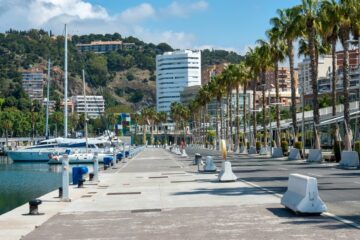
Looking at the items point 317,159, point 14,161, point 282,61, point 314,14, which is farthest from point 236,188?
point 14,161

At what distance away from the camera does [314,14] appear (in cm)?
5728

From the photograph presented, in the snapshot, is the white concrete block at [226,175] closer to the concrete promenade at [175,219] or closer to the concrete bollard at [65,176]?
the concrete promenade at [175,219]

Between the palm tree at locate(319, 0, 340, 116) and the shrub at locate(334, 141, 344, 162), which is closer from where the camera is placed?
the shrub at locate(334, 141, 344, 162)

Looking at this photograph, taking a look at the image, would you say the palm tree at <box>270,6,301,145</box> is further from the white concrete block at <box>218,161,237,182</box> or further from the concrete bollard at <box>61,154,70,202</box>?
the concrete bollard at <box>61,154,70,202</box>

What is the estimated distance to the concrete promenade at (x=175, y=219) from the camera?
545 inches

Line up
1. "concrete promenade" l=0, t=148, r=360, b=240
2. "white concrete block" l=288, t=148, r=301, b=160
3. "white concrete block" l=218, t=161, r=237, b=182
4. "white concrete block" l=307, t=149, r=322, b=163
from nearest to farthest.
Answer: "concrete promenade" l=0, t=148, r=360, b=240, "white concrete block" l=218, t=161, r=237, b=182, "white concrete block" l=307, t=149, r=322, b=163, "white concrete block" l=288, t=148, r=301, b=160

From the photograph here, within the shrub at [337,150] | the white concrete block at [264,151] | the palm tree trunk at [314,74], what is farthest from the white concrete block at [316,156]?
the white concrete block at [264,151]

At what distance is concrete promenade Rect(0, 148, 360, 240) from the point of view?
1384cm

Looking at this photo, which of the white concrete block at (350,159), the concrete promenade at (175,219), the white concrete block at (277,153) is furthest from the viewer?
the white concrete block at (277,153)

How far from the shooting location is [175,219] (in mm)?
16703

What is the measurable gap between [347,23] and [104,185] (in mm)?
28316

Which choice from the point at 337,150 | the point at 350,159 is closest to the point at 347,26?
the point at 337,150

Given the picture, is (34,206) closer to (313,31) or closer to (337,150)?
(337,150)

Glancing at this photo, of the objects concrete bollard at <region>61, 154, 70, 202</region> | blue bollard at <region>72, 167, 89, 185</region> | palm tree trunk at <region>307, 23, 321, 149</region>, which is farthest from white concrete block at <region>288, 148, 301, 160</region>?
concrete bollard at <region>61, 154, 70, 202</region>
